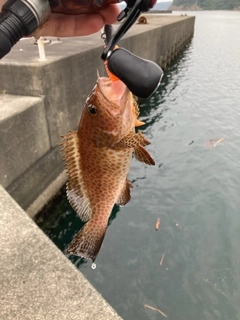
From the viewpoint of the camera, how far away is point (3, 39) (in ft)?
4.22

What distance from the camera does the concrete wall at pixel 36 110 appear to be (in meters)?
5.32

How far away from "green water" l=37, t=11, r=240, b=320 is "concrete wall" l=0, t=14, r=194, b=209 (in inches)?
43.9

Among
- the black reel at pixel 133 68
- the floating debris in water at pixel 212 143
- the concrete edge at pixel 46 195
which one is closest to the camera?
the black reel at pixel 133 68

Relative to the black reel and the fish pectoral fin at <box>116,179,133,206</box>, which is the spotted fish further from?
the black reel

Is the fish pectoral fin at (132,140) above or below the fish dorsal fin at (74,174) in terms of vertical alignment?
above

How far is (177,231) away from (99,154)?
16.2 ft

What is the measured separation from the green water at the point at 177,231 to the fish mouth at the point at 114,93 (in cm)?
409

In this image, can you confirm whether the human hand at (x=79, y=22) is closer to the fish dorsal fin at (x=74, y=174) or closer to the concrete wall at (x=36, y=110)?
the fish dorsal fin at (x=74, y=174)

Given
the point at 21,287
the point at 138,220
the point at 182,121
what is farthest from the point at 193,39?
the point at 21,287

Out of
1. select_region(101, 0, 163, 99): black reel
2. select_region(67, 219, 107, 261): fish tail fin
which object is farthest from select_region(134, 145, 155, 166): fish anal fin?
select_region(101, 0, 163, 99): black reel

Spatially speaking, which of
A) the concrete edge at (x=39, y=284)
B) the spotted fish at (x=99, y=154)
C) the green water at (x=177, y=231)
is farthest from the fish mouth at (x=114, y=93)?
the green water at (x=177, y=231)

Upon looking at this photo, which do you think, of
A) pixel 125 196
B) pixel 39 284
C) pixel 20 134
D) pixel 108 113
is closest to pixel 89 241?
pixel 125 196

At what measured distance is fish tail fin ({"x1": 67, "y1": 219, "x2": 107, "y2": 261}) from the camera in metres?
2.01

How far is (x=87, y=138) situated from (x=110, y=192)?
41 cm
